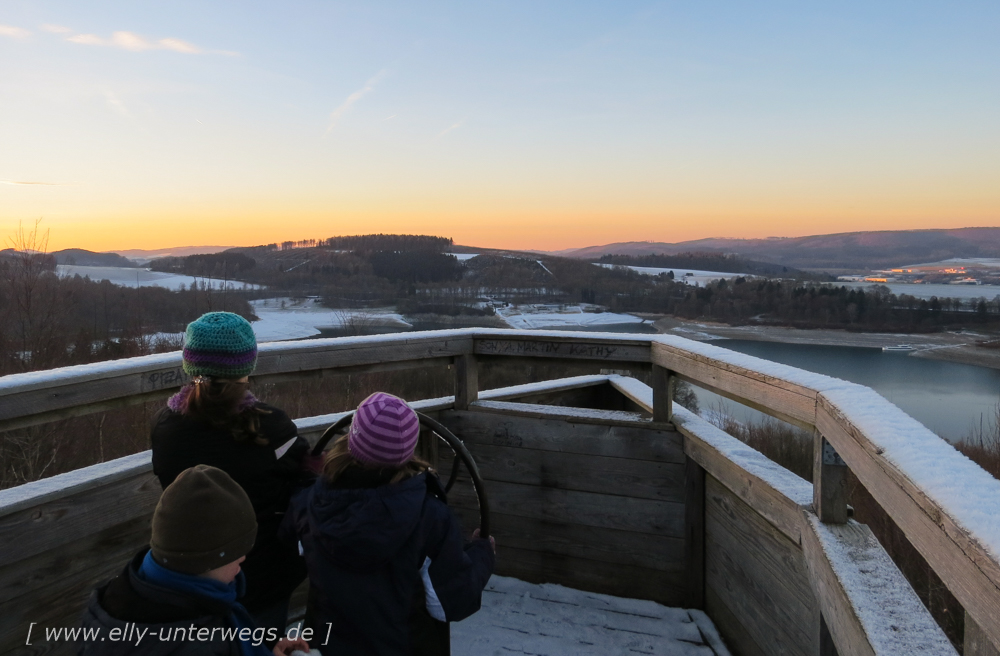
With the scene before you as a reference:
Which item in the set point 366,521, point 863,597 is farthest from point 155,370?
point 863,597

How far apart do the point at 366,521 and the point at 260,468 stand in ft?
1.58

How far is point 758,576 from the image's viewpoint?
8.32 ft

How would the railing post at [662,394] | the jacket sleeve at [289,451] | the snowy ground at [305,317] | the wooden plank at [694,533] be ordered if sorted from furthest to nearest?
the snowy ground at [305,317], the railing post at [662,394], the wooden plank at [694,533], the jacket sleeve at [289,451]

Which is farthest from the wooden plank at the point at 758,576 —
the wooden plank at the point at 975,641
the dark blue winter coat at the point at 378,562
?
the dark blue winter coat at the point at 378,562

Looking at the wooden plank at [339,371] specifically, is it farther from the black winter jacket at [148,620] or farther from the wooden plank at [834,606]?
the wooden plank at [834,606]

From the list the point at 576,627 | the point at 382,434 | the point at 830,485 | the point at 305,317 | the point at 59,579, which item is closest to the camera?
the point at 382,434

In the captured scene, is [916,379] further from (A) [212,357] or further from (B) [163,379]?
(A) [212,357]

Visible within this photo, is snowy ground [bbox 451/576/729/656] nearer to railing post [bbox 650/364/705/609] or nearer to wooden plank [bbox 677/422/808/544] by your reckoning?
railing post [bbox 650/364/705/609]

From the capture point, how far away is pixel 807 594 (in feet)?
6.89

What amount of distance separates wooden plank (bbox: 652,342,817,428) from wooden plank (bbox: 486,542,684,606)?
114 cm

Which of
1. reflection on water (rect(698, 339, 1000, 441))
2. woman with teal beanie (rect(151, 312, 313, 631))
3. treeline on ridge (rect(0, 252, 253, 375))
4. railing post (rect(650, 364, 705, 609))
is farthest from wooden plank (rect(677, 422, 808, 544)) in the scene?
reflection on water (rect(698, 339, 1000, 441))

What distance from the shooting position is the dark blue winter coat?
1683 mm

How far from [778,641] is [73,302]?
13.9m

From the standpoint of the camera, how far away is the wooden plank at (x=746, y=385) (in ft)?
6.53
